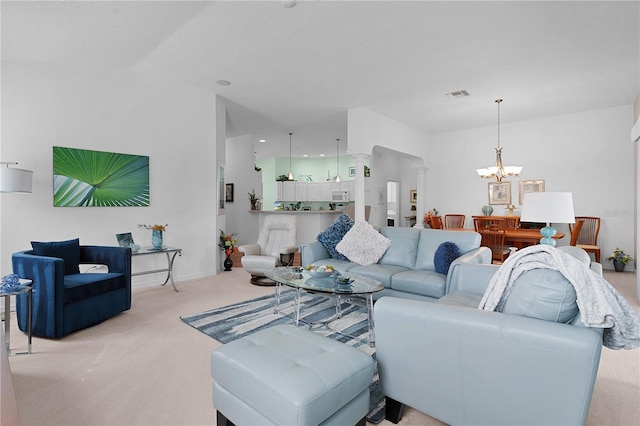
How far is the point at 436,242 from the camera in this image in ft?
12.6

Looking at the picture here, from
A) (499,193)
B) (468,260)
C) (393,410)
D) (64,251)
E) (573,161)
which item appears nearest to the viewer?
(393,410)

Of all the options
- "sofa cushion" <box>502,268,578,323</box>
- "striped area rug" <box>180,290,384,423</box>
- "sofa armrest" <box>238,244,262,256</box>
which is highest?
"sofa cushion" <box>502,268,578,323</box>

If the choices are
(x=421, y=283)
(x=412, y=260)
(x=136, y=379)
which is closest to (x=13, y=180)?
(x=136, y=379)

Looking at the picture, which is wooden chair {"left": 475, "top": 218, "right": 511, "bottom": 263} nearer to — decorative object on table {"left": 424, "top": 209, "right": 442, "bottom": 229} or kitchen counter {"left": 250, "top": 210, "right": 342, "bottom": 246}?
decorative object on table {"left": 424, "top": 209, "right": 442, "bottom": 229}

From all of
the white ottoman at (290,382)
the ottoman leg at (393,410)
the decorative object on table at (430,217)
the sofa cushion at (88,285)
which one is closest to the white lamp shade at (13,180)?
the sofa cushion at (88,285)

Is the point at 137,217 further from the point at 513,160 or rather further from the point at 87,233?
the point at 513,160

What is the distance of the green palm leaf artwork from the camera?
13.0 ft

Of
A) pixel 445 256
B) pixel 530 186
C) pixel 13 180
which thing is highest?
pixel 530 186

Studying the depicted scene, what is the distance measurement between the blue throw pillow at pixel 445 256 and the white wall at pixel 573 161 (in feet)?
14.9

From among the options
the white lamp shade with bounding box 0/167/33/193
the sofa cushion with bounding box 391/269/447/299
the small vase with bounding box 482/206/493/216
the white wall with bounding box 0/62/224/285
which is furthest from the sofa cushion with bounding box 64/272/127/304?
the small vase with bounding box 482/206/493/216

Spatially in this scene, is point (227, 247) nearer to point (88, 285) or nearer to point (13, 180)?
point (88, 285)

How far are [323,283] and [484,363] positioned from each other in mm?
1714

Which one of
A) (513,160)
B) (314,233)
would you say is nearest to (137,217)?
(314,233)

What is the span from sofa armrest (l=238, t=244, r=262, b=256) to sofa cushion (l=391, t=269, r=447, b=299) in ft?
7.49
